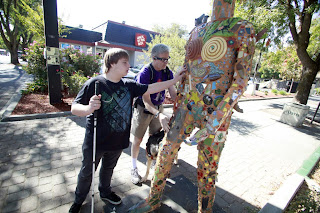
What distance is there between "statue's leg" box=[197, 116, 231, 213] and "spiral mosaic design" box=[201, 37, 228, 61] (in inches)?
26.7

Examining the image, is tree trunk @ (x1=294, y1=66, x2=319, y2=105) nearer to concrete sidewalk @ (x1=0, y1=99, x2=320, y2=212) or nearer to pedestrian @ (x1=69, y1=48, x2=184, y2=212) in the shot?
concrete sidewalk @ (x1=0, y1=99, x2=320, y2=212)

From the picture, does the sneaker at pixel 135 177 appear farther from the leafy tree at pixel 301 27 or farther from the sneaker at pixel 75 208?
the leafy tree at pixel 301 27

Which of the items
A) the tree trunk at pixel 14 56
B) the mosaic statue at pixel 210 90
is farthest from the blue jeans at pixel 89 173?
the tree trunk at pixel 14 56

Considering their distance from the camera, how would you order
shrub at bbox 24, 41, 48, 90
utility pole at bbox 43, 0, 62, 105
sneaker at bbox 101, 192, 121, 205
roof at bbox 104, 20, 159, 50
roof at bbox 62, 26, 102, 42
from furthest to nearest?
roof at bbox 104, 20, 159, 50 < roof at bbox 62, 26, 102, 42 < shrub at bbox 24, 41, 48, 90 < utility pole at bbox 43, 0, 62, 105 < sneaker at bbox 101, 192, 121, 205

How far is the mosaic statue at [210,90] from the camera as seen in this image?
1.56 metres

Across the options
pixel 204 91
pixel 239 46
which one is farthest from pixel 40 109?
pixel 239 46

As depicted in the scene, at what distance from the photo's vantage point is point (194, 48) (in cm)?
179

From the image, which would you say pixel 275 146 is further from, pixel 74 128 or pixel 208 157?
pixel 74 128

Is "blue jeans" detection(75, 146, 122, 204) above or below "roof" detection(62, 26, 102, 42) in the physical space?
below

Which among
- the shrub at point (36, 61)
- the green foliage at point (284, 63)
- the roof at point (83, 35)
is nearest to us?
the shrub at point (36, 61)

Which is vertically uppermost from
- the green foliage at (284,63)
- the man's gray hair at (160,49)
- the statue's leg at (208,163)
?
the green foliage at (284,63)

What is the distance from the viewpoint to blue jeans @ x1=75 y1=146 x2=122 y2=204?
1860mm

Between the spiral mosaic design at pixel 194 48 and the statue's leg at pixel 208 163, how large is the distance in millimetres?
782

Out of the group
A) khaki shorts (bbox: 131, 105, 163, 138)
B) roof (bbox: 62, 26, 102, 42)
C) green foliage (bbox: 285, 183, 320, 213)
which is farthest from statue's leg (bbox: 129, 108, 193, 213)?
roof (bbox: 62, 26, 102, 42)
